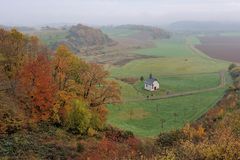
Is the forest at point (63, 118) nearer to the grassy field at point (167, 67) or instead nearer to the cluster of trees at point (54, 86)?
the cluster of trees at point (54, 86)

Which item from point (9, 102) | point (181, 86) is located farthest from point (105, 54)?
point (9, 102)

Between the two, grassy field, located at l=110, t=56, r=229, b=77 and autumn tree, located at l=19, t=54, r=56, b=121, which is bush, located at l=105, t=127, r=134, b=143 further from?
grassy field, located at l=110, t=56, r=229, b=77

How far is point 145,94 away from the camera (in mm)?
96812

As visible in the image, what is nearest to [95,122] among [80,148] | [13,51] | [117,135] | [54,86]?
[117,135]

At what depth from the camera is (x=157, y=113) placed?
8025 centimetres

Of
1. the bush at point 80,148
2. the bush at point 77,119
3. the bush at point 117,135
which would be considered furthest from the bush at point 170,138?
the bush at point 80,148

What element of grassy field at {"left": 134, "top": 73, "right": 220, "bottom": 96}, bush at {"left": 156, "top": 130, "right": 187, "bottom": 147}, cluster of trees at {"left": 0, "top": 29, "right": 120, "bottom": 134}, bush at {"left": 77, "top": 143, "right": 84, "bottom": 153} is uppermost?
cluster of trees at {"left": 0, "top": 29, "right": 120, "bottom": 134}

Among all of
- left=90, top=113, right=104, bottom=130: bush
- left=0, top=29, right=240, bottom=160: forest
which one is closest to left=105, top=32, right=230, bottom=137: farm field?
left=0, top=29, right=240, bottom=160: forest

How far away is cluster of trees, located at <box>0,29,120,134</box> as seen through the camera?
170 ft

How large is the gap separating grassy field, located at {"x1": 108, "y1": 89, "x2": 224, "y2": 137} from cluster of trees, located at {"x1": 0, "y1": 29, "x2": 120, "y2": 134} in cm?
1187

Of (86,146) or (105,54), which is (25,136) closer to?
(86,146)

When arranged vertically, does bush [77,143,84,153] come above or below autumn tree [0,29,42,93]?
below

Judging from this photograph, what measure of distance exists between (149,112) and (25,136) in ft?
133

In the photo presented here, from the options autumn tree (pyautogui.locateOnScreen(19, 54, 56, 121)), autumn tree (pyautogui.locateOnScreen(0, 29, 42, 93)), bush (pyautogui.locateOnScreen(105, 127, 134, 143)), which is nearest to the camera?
autumn tree (pyautogui.locateOnScreen(19, 54, 56, 121))
